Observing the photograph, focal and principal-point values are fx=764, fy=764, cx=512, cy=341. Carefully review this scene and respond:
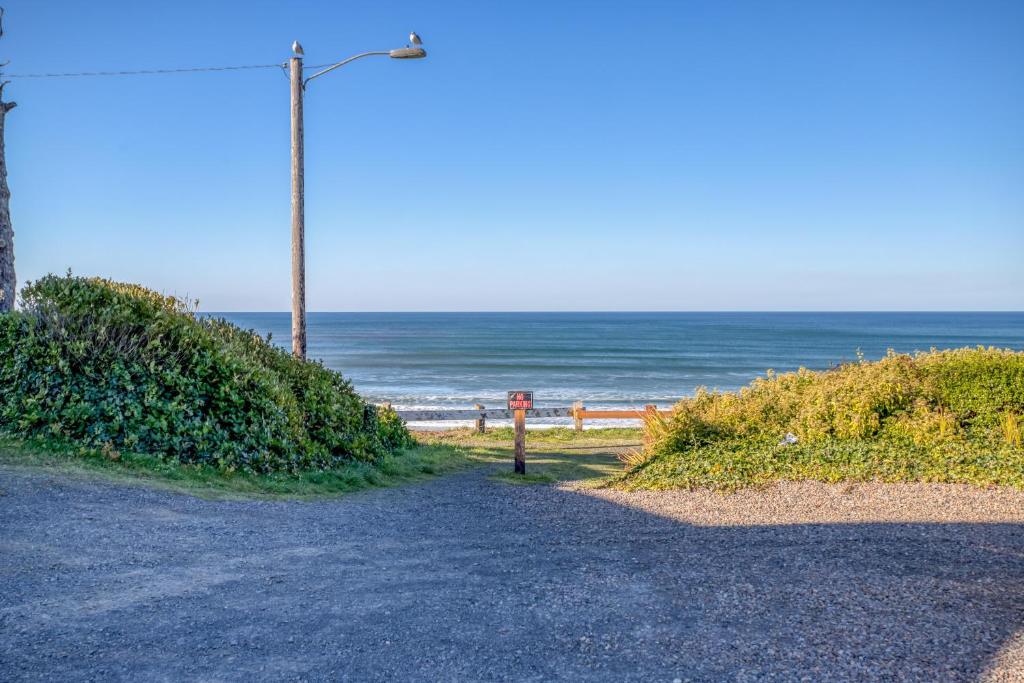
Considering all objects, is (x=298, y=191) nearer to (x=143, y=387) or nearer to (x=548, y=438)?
(x=143, y=387)

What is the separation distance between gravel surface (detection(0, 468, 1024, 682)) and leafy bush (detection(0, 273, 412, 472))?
144 cm

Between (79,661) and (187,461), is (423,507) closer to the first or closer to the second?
(187,461)

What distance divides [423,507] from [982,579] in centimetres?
553

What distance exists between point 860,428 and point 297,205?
9.16m

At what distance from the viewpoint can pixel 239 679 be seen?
4.17 metres

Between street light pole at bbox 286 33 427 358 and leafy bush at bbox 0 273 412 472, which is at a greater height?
street light pole at bbox 286 33 427 358

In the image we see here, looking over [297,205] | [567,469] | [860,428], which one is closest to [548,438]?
[567,469]

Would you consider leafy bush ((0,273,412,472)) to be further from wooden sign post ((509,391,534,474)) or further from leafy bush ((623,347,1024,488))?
leafy bush ((623,347,1024,488))

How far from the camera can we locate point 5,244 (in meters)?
11.4

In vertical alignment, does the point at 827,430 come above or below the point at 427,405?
above

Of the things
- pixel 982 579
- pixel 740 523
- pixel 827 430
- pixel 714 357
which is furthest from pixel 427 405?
pixel 714 357

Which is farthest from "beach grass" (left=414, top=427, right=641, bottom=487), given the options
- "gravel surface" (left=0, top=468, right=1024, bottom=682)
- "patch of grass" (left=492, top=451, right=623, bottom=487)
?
"gravel surface" (left=0, top=468, right=1024, bottom=682)

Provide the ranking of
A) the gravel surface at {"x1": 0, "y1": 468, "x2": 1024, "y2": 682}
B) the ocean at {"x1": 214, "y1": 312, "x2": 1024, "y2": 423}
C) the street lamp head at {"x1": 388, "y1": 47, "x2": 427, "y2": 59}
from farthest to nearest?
1. the ocean at {"x1": 214, "y1": 312, "x2": 1024, "y2": 423}
2. the street lamp head at {"x1": 388, "y1": 47, "x2": 427, "y2": 59}
3. the gravel surface at {"x1": 0, "y1": 468, "x2": 1024, "y2": 682}

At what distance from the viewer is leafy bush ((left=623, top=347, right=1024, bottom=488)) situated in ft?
32.2
